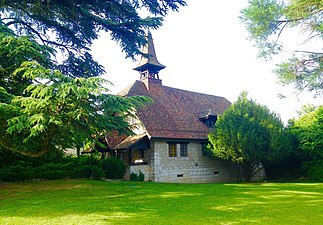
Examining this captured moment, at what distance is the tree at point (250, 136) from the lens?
19.5 m

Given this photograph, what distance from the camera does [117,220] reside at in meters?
6.80

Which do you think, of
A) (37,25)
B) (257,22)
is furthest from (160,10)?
(37,25)

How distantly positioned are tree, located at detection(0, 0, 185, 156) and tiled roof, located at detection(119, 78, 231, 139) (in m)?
7.46

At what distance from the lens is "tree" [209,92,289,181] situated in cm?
1952

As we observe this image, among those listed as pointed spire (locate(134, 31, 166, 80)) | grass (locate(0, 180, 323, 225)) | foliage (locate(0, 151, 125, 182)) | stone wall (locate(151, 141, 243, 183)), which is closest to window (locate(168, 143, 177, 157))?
stone wall (locate(151, 141, 243, 183))

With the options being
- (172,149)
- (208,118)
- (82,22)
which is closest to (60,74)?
(82,22)

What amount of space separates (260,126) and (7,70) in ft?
51.2

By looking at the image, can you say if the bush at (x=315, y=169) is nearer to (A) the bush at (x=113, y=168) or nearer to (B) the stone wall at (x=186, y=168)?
(B) the stone wall at (x=186, y=168)

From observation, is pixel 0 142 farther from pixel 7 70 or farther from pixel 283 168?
pixel 283 168

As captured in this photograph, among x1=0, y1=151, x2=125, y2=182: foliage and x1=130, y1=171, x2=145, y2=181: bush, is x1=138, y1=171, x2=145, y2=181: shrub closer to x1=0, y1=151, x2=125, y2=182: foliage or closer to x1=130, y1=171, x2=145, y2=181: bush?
x1=130, y1=171, x2=145, y2=181: bush

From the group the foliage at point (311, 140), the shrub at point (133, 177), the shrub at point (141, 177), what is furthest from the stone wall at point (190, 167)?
the foliage at point (311, 140)

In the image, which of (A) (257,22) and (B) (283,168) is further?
(B) (283,168)

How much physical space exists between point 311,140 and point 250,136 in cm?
428

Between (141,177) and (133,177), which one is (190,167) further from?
(133,177)
